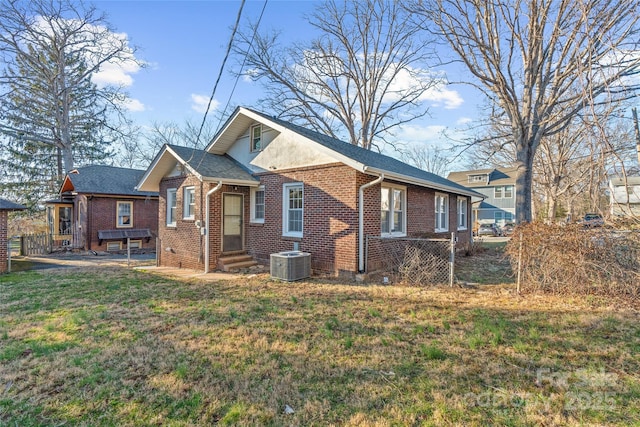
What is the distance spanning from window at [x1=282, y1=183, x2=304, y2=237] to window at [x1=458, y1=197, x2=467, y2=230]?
381 inches

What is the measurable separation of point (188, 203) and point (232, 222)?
5.90 ft

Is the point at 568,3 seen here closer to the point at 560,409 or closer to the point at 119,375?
the point at 560,409

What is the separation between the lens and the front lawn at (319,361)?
9.21ft

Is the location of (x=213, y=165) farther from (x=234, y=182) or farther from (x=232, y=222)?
(x=232, y=222)

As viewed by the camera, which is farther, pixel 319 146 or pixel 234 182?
pixel 234 182

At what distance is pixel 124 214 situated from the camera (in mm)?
18578

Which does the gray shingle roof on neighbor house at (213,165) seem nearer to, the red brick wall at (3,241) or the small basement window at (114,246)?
the red brick wall at (3,241)

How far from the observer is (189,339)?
4484 mm

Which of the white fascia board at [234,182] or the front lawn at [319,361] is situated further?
the white fascia board at [234,182]

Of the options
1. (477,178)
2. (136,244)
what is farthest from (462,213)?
(477,178)

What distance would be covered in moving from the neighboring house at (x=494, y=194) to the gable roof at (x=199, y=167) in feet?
103

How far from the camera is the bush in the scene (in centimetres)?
606

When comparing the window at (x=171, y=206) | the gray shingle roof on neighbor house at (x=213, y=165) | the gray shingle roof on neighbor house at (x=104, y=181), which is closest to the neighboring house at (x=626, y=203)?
the gray shingle roof on neighbor house at (x=213, y=165)

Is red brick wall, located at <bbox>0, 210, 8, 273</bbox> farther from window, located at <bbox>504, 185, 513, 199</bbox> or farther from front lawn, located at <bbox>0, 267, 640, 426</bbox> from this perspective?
window, located at <bbox>504, 185, 513, 199</bbox>
